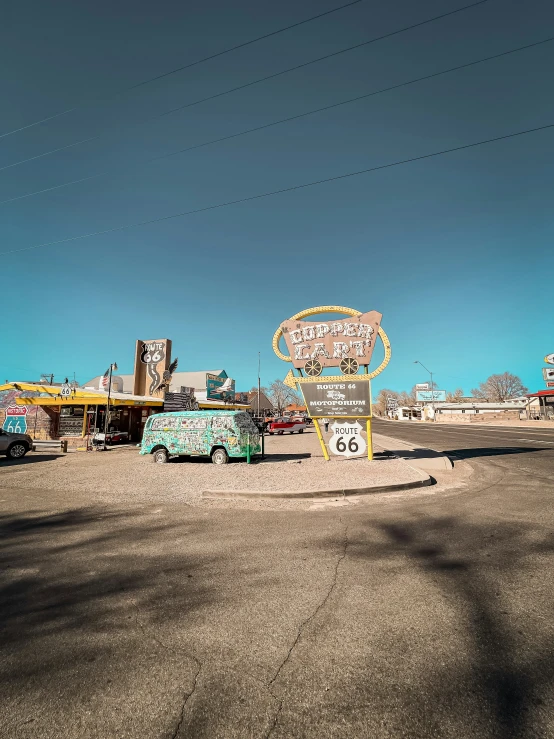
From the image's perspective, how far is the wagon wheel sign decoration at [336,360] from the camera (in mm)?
15117

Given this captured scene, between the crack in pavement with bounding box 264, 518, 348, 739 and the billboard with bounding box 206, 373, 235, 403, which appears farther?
the billboard with bounding box 206, 373, 235, 403

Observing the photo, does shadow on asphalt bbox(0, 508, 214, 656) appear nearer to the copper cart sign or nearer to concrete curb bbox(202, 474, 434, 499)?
concrete curb bbox(202, 474, 434, 499)

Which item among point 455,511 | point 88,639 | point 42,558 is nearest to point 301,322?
point 455,511

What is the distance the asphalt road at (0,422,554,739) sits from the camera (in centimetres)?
217

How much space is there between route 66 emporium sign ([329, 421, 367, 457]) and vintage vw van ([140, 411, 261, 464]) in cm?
335

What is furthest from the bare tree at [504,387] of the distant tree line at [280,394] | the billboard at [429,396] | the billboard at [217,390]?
the billboard at [217,390]

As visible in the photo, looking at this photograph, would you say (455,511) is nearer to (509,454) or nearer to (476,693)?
(476,693)

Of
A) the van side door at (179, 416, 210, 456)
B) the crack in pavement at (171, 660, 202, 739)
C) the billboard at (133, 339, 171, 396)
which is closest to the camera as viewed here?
the crack in pavement at (171, 660, 202, 739)

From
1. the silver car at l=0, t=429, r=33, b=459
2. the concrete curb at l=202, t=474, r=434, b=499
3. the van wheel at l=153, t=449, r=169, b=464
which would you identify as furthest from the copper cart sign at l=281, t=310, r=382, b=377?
the silver car at l=0, t=429, r=33, b=459

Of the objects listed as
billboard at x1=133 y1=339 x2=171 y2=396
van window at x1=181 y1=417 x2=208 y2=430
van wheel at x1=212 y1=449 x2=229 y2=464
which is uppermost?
billboard at x1=133 y1=339 x2=171 y2=396

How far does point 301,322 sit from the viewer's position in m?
16.0

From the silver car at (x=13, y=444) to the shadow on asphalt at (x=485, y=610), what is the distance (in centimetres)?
1931

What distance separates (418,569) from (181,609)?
2.78 metres

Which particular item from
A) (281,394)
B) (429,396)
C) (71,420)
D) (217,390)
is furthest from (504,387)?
(71,420)
